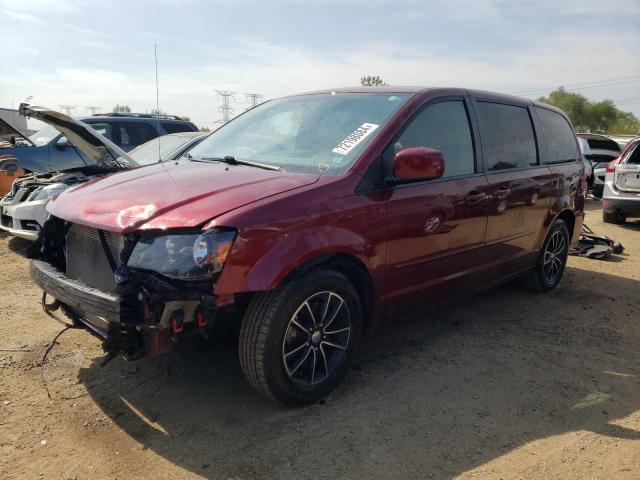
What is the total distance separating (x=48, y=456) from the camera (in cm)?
256

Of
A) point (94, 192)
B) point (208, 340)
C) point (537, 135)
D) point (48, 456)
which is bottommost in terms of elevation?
point (48, 456)

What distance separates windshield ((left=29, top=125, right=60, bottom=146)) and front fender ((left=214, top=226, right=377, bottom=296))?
764cm

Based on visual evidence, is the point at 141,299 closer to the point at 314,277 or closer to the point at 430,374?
the point at 314,277

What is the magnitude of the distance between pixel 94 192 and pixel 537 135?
389 cm

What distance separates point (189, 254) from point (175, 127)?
8894 mm

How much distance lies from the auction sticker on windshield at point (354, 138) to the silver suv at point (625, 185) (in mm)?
7742

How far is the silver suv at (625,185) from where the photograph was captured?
9139 millimetres

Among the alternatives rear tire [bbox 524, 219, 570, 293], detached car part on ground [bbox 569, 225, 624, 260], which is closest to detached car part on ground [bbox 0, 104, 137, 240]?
rear tire [bbox 524, 219, 570, 293]

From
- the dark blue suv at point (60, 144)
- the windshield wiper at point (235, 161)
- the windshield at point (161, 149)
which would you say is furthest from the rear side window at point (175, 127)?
the windshield wiper at point (235, 161)

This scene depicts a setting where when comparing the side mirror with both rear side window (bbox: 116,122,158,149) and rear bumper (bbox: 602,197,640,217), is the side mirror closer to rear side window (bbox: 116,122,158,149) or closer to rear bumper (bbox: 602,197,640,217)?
rear bumper (bbox: 602,197,640,217)

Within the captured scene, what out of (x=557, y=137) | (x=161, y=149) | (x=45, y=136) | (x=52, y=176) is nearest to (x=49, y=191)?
(x=52, y=176)

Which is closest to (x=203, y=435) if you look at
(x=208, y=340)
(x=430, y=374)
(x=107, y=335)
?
(x=208, y=340)

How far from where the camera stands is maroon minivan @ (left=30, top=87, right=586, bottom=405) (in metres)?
2.55

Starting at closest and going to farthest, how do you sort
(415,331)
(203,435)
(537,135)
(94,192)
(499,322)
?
1. (203,435)
2. (94,192)
3. (415,331)
4. (499,322)
5. (537,135)
